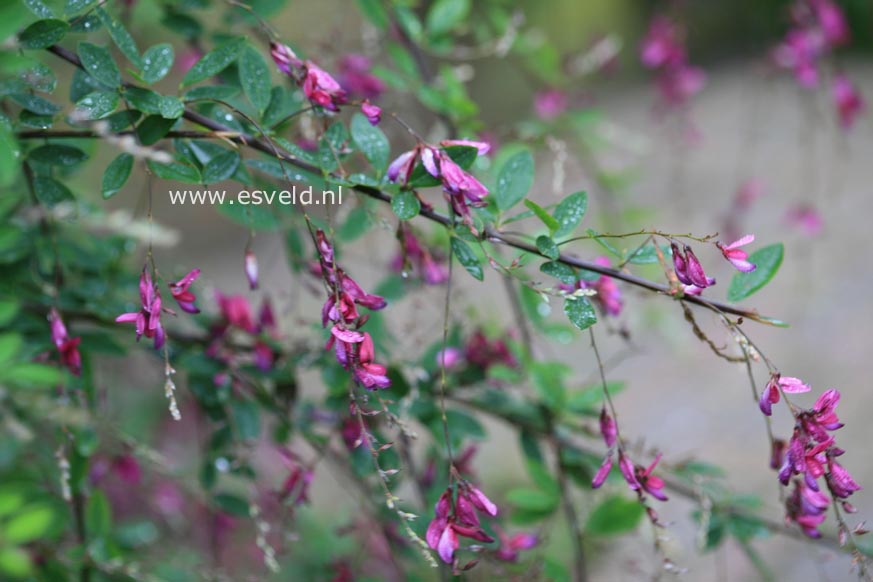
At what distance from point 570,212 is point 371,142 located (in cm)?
19

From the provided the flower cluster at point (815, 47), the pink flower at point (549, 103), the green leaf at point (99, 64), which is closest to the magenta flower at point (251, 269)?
the green leaf at point (99, 64)

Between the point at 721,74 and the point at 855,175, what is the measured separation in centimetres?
130

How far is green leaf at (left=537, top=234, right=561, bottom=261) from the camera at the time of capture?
0.64 meters

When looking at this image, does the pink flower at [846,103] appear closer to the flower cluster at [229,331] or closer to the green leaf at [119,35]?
the flower cluster at [229,331]

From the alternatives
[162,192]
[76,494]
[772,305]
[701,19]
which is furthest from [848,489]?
[701,19]

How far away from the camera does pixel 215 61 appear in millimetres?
718

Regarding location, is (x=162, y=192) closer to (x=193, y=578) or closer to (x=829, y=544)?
(x=193, y=578)

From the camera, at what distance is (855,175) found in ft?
8.79

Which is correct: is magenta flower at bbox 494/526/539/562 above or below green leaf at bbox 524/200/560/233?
below

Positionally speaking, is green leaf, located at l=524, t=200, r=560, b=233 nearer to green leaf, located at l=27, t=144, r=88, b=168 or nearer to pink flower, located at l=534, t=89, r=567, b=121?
green leaf, located at l=27, t=144, r=88, b=168

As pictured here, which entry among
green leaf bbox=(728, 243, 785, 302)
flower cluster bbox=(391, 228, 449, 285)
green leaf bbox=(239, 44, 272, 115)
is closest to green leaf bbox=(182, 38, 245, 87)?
green leaf bbox=(239, 44, 272, 115)

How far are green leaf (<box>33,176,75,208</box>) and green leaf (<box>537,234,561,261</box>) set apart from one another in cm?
44

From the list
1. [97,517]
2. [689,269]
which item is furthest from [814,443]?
[97,517]

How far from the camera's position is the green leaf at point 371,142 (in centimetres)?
73
